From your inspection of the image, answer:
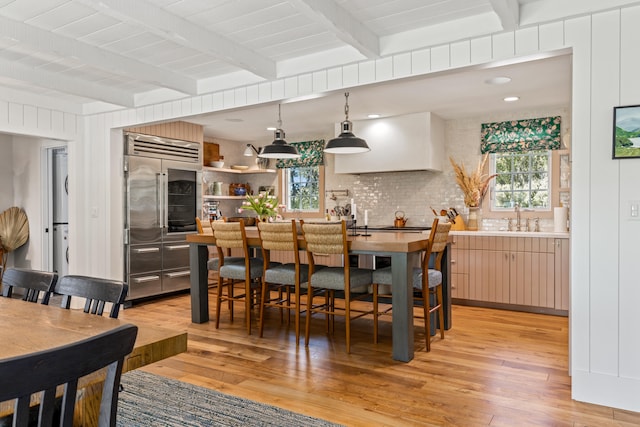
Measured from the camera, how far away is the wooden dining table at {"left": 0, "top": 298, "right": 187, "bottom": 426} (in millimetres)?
1379

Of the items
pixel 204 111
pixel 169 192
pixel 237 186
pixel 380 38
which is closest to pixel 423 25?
pixel 380 38

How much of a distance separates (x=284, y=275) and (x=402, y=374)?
1.28 metres

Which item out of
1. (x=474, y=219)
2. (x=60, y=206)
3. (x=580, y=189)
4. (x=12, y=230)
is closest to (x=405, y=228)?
(x=474, y=219)

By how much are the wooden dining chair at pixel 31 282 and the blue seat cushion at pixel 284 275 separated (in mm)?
1905

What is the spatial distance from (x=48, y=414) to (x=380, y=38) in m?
2.96

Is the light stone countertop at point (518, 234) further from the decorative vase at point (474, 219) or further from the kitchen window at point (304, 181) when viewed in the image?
the kitchen window at point (304, 181)

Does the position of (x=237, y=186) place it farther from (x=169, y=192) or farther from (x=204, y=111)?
(x=204, y=111)

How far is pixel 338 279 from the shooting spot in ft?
11.9

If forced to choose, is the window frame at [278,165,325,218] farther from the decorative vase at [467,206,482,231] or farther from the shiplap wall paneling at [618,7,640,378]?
the shiplap wall paneling at [618,7,640,378]

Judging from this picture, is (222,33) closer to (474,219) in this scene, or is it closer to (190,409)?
(190,409)

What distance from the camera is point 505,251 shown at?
511 centimetres

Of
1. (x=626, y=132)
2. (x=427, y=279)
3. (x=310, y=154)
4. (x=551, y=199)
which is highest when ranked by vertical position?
(x=310, y=154)

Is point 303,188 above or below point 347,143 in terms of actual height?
below

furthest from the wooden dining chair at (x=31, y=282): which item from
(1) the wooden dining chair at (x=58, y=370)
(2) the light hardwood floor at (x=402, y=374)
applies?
(1) the wooden dining chair at (x=58, y=370)
